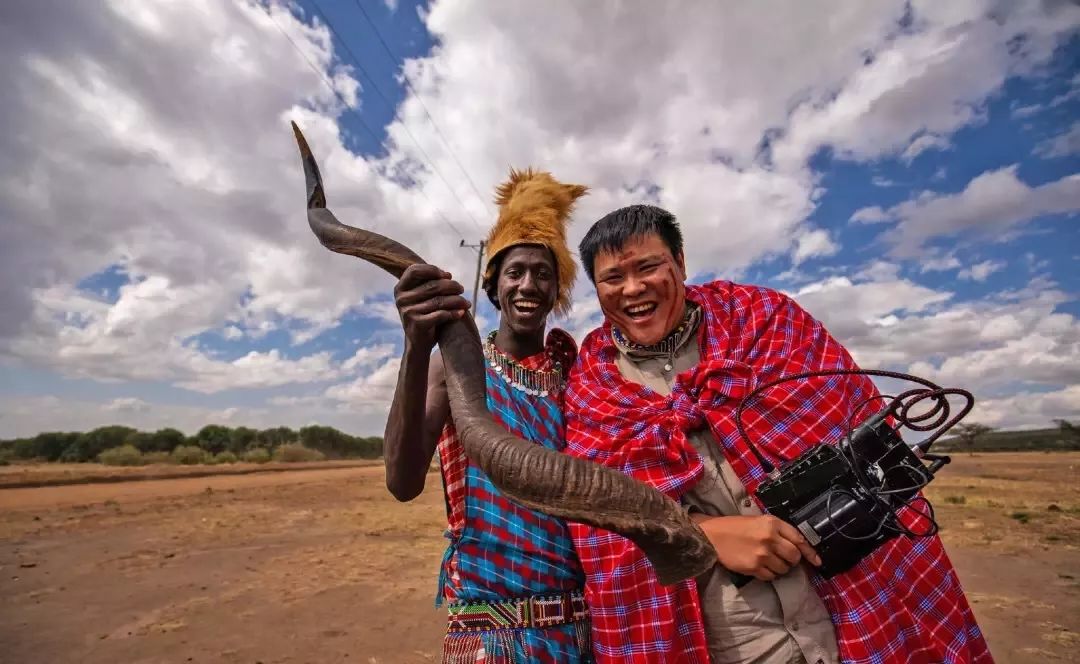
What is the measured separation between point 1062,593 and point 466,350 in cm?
952

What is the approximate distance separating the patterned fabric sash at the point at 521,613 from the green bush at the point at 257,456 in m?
39.8

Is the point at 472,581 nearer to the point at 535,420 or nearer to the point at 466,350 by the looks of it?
the point at 535,420

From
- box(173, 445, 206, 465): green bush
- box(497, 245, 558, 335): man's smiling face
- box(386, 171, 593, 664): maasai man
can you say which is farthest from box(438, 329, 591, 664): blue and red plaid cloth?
box(173, 445, 206, 465): green bush

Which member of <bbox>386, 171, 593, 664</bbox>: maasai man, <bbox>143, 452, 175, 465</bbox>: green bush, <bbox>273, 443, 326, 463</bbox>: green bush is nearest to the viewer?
<bbox>386, 171, 593, 664</bbox>: maasai man

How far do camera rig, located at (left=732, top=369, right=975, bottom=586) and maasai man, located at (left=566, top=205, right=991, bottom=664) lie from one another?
0.07m

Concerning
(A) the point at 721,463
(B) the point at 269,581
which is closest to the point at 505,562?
(A) the point at 721,463

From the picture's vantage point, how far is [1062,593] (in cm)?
719

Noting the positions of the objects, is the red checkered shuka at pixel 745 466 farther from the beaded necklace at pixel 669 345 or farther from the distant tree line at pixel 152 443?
the distant tree line at pixel 152 443

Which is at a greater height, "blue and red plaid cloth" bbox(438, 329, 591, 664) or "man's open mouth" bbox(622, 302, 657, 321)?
"man's open mouth" bbox(622, 302, 657, 321)

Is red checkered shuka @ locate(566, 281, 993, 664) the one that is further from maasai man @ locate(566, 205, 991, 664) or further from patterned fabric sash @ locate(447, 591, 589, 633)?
patterned fabric sash @ locate(447, 591, 589, 633)

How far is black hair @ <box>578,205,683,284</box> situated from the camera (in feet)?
6.95

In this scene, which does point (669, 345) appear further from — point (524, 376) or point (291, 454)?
point (291, 454)

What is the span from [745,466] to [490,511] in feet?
2.93

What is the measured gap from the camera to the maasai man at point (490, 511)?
6.03 feet
